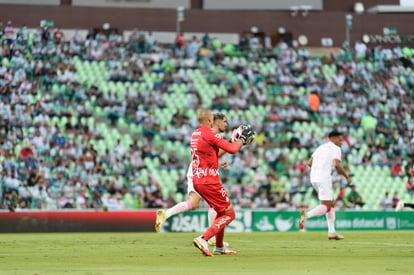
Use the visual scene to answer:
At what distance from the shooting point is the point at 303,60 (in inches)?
1594

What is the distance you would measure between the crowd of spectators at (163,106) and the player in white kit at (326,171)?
8.55m

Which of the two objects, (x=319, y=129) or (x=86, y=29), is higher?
(x=86, y=29)

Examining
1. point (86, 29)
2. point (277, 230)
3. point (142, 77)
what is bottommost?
point (277, 230)

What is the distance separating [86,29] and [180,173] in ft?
40.9

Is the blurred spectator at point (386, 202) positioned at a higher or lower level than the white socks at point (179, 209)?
lower

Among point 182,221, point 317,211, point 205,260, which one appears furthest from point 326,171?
point 205,260

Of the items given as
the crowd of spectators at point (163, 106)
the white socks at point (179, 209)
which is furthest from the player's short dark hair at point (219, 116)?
the crowd of spectators at point (163, 106)

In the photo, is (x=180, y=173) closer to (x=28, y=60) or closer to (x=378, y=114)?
(x=28, y=60)

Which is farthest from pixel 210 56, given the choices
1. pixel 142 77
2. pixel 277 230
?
pixel 277 230

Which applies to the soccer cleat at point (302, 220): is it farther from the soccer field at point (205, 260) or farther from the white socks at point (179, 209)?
the white socks at point (179, 209)

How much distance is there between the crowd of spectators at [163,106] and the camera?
30.5m

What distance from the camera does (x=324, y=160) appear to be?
20859 mm

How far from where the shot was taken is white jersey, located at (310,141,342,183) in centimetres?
2061

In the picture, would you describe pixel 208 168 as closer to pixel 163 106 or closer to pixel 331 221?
pixel 331 221
